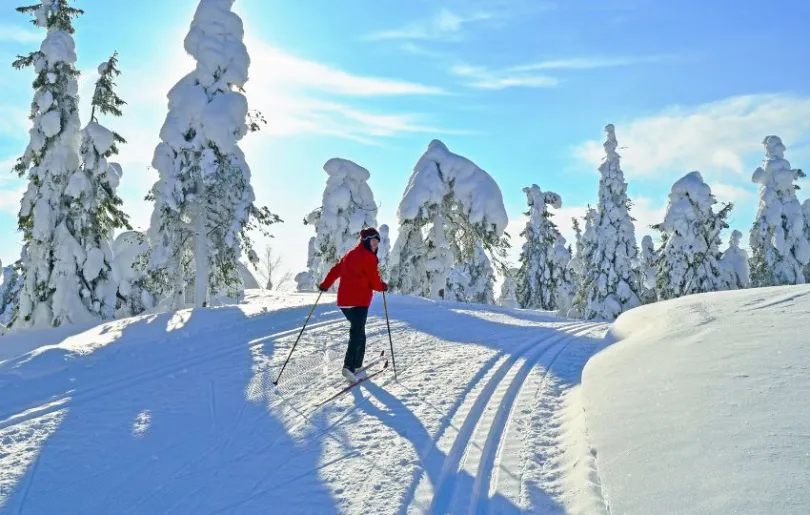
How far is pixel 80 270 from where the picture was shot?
21.5 metres

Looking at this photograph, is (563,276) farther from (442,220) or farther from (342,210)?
(342,210)

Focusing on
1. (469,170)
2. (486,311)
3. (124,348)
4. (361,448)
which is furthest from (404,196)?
(361,448)

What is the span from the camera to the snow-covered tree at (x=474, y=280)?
3023 centimetres

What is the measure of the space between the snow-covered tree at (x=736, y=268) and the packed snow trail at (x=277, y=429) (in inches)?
1082

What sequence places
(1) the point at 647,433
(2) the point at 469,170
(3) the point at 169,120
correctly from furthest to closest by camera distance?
(2) the point at 469,170 → (3) the point at 169,120 → (1) the point at 647,433

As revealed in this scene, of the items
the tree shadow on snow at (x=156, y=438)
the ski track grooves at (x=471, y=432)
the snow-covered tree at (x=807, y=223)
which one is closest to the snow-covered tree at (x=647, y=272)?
the snow-covered tree at (x=807, y=223)

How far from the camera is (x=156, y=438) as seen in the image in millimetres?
5762

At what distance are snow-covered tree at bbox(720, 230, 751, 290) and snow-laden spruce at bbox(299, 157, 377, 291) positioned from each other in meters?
21.3

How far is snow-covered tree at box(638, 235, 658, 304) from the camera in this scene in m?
36.9

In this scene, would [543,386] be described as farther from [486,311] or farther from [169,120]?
[169,120]

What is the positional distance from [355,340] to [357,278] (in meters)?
0.94

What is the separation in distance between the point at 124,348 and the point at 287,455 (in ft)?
20.0

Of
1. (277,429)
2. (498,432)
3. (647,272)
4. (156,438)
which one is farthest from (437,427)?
(647,272)

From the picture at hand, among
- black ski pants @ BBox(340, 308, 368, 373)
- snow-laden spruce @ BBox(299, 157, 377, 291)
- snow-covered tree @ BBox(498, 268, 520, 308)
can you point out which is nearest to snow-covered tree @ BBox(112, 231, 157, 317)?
snow-laden spruce @ BBox(299, 157, 377, 291)
